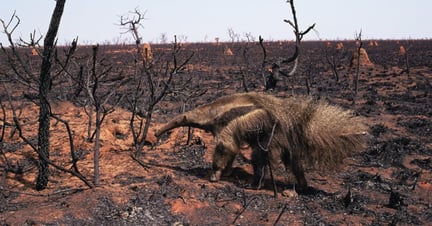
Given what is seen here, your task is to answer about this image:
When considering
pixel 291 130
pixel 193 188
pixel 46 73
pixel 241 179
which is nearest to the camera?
pixel 46 73

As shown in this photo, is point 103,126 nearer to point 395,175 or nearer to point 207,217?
point 207,217

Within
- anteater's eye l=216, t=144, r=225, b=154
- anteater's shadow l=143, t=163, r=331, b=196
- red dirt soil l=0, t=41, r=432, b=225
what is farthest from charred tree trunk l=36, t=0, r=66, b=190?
anteater's eye l=216, t=144, r=225, b=154

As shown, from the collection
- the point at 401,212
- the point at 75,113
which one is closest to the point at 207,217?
the point at 401,212

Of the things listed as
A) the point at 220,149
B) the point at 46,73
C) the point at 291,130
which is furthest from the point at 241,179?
the point at 46,73

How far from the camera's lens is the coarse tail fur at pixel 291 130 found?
585 cm

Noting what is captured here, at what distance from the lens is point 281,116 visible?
5.86m

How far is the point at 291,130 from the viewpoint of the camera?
5.94 metres

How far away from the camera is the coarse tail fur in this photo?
230 inches

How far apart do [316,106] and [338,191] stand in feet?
5.37

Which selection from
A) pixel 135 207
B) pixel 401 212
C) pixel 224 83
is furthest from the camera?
pixel 224 83

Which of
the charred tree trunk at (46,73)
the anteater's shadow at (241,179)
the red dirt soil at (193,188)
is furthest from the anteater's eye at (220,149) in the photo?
the charred tree trunk at (46,73)

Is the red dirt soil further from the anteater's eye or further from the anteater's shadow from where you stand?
the anteater's eye

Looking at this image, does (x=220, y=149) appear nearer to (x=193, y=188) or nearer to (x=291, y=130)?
(x=193, y=188)

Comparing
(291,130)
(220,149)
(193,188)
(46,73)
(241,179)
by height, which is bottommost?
(241,179)
